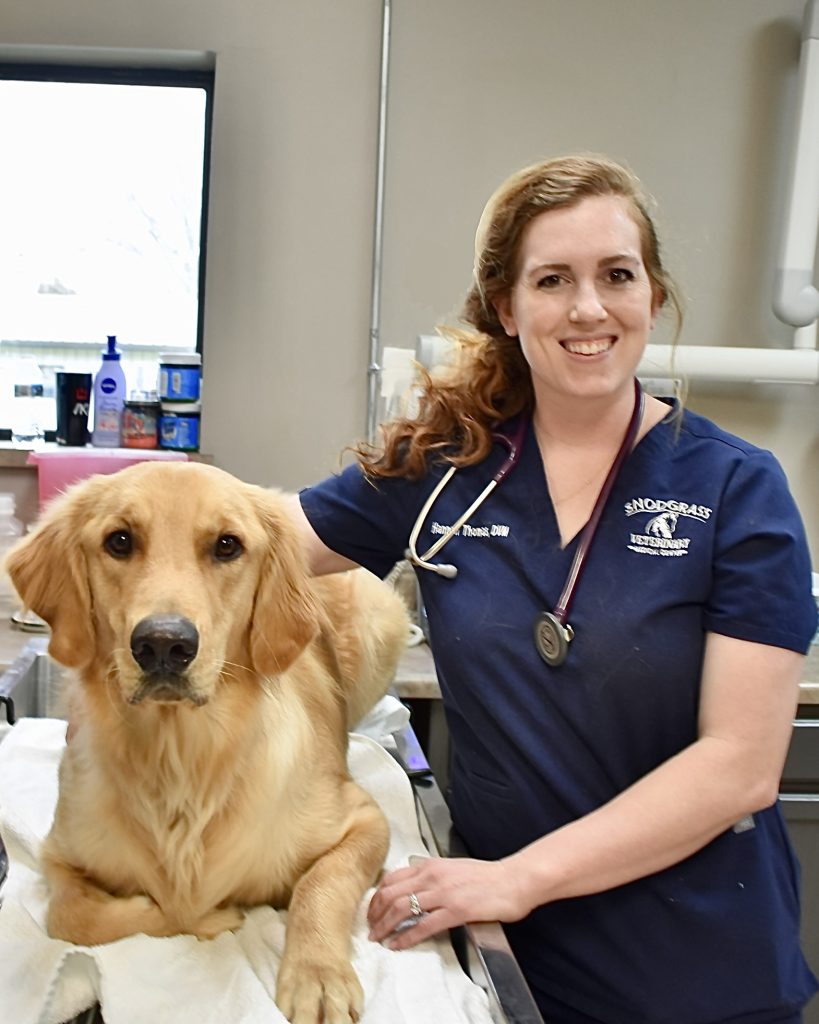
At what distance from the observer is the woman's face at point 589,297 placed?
4.04 ft

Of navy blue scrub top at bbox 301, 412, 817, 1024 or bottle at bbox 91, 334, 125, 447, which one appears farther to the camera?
bottle at bbox 91, 334, 125, 447

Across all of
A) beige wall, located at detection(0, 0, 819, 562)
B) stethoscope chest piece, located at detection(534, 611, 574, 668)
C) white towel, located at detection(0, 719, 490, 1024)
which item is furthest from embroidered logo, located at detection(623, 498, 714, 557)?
beige wall, located at detection(0, 0, 819, 562)

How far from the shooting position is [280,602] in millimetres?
1213

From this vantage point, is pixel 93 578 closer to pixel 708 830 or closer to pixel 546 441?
pixel 546 441

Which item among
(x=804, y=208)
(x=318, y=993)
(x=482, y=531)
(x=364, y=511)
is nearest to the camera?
(x=318, y=993)

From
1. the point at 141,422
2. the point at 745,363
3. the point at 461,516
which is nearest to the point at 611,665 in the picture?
the point at 461,516

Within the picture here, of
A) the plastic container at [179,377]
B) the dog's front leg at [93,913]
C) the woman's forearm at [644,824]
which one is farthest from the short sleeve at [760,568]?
the plastic container at [179,377]

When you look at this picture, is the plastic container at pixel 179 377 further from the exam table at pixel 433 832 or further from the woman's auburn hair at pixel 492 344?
the woman's auburn hair at pixel 492 344

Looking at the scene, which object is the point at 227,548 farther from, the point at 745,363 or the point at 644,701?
the point at 745,363

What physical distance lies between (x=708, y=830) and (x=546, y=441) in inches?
21.0

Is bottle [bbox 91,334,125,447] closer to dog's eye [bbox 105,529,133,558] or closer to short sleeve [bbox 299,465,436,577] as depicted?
short sleeve [bbox 299,465,436,577]

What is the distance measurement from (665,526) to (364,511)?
0.43m

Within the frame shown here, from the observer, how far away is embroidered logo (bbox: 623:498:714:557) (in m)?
1.16

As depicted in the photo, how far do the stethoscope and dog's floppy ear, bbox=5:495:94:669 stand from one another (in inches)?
16.8
